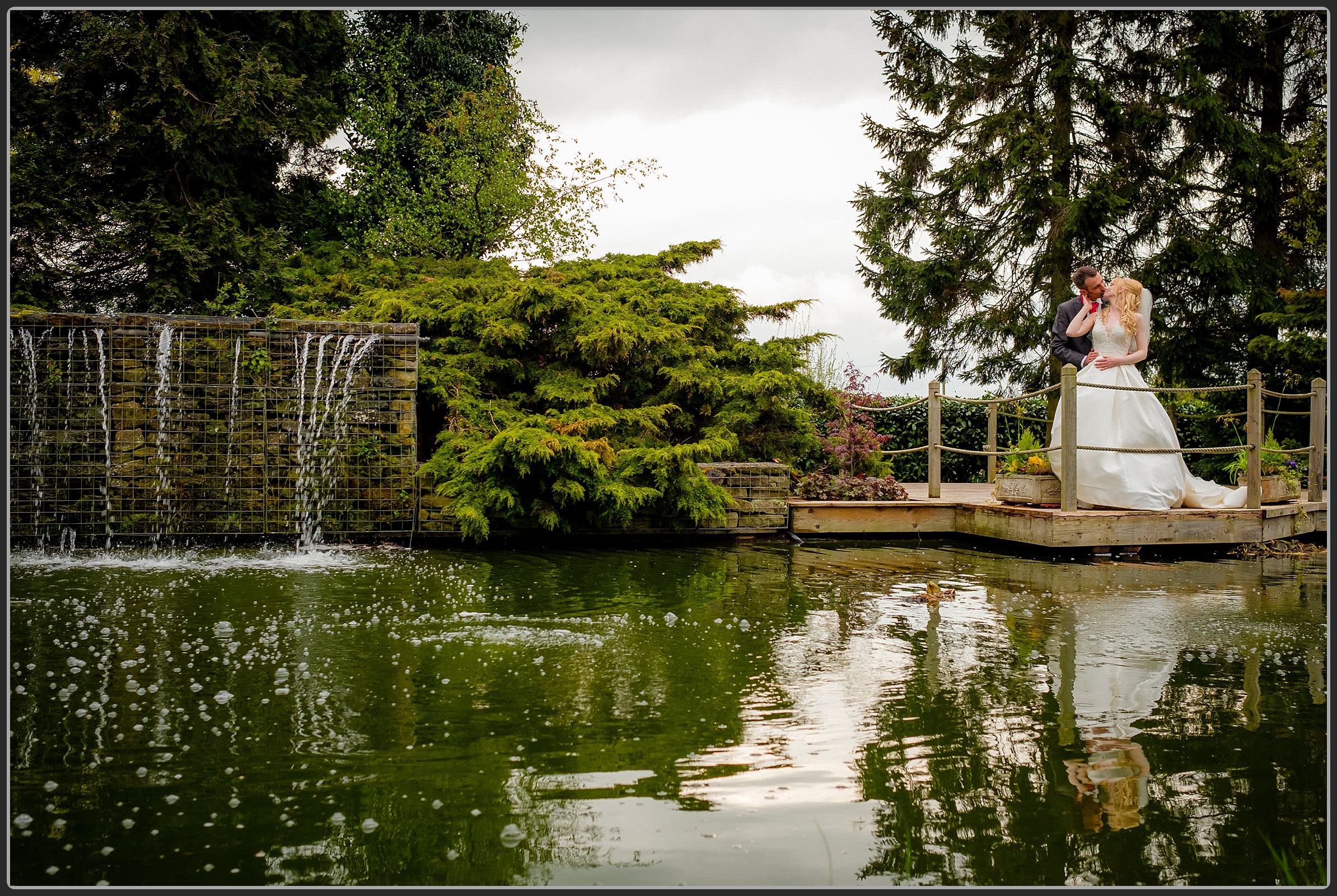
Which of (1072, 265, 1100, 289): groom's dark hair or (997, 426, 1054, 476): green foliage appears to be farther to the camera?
(997, 426, 1054, 476): green foliage

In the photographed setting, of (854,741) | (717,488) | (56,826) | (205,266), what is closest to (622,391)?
(717,488)

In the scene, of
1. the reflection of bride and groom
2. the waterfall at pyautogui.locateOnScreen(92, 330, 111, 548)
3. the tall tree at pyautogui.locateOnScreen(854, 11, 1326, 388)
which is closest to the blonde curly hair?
the reflection of bride and groom

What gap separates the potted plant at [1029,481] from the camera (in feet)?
31.8

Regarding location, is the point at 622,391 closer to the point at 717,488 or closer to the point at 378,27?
the point at 717,488

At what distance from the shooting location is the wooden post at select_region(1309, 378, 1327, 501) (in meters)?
10.1

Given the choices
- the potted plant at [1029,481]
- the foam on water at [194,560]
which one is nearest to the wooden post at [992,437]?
the potted plant at [1029,481]

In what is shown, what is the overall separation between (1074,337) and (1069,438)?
1355 mm

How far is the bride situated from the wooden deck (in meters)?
0.22

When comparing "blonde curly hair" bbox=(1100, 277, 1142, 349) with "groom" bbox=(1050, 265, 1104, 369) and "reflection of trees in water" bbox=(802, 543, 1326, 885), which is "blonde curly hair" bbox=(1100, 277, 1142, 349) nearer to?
"groom" bbox=(1050, 265, 1104, 369)

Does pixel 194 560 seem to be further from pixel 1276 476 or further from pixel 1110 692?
pixel 1276 476

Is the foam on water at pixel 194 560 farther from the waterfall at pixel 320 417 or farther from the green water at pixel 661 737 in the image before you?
the green water at pixel 661 737

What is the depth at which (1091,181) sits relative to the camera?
15.2 meters

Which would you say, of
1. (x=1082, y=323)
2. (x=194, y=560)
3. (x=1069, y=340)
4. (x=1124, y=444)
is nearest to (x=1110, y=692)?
(x=1124, y=444)

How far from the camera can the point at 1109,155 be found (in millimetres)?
16188
